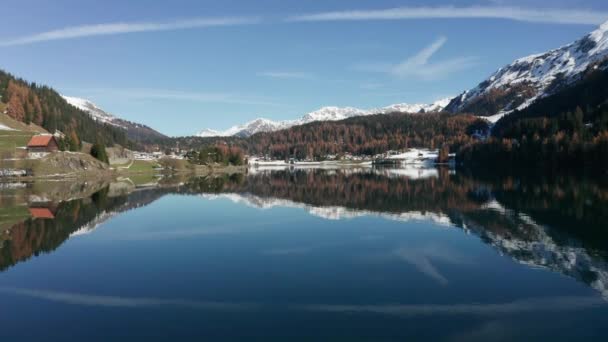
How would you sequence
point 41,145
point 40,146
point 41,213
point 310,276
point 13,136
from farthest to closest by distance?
point 13,136 → point 40,146 → point 41,145 → point 41,213 → point 310,276

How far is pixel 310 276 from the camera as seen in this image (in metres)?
23.2

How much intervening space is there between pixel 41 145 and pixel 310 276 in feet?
438

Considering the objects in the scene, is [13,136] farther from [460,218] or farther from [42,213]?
[460,218]

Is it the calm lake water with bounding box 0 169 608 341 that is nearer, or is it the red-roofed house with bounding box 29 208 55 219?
the calm lake water with bounding box 0 169 608 341

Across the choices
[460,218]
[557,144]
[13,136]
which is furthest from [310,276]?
[13,136]

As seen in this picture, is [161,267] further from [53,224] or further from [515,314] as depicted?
[53,224]

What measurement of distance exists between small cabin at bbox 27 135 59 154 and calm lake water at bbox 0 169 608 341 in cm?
9682

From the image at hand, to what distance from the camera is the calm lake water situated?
1633cm

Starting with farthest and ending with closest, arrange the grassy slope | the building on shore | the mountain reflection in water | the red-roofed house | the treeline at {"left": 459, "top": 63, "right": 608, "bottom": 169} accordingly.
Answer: the building on shore, the grassy slope, the treeline at {"left": 459, "top": 63, "right": 608, "bottom": 169}, the red-roofed house, the mountain reflection in water

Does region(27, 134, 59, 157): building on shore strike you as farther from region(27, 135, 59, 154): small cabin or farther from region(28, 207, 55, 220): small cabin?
region(28, 207, 55, 220): small cabin

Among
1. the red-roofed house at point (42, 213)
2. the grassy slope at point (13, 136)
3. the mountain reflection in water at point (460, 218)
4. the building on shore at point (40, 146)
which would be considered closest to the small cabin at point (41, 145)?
the building on shore at point (40, 146)

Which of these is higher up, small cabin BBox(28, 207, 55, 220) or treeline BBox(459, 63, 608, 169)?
treeline BBox(459, 63, 608, 169)

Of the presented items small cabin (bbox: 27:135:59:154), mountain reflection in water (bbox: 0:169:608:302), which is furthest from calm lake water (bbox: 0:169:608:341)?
small cabin (bbox: 27:135:59:154)

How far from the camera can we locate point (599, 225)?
3597cm
